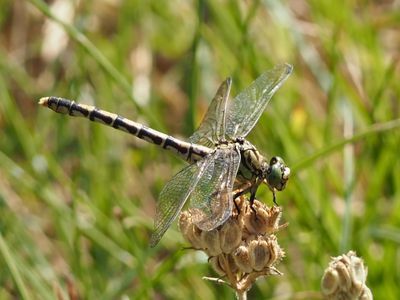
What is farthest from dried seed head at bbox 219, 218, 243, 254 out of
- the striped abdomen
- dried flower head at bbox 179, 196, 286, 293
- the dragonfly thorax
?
the striped abdomen

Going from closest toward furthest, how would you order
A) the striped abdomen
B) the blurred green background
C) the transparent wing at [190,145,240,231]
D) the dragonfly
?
the transparent wing at [190,145,240,231] → the dragonfly → the striped abdomen → the blurred green background

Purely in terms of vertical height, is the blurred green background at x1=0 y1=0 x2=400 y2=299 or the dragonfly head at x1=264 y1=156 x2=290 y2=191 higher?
the blurred green background at x1=0 y1=0 x2=400 y2=299

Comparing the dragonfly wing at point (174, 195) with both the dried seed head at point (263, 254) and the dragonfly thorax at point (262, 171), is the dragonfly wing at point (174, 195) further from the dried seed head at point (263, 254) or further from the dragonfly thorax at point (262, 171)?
the dried seed head at point (263, 254)

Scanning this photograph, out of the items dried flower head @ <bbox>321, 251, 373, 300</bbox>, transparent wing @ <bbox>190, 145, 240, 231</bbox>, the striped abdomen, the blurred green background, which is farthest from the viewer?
the blurred green background

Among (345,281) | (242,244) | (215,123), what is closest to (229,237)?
(242,244)

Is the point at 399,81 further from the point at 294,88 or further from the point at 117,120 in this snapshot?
the point at 117,120

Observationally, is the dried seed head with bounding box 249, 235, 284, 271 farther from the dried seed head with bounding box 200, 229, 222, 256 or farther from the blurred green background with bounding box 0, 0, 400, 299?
the blurred green background with bounding box 0, 0, 400, 299
